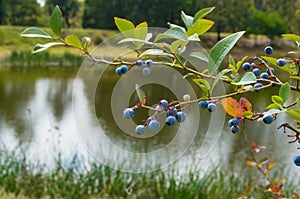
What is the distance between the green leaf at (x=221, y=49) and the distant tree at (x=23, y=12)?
49.9ft

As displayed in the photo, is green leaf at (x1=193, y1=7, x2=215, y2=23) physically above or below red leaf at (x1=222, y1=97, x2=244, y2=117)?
above

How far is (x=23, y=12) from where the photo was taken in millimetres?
15766

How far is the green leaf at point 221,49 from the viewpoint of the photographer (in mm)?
270

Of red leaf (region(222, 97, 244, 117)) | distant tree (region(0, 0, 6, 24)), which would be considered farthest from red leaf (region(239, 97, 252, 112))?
distant tree (region(0, 0, 6, 24))

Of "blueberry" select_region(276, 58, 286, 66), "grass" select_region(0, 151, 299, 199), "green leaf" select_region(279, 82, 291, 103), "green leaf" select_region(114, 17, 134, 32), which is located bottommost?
"grass" select_region(0, 151, 299, 199)

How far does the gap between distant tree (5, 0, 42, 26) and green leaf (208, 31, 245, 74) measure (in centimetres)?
1521

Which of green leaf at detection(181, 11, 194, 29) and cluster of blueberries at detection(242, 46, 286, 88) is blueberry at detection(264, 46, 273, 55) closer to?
cluster of blueberries at detection(242, 46, 286, 88)

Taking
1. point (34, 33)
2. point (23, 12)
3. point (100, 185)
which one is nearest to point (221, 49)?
point (34, 33)

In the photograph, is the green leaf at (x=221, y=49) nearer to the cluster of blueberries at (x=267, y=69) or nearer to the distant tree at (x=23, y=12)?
the cluster of blueberries at (x=267, y=69)

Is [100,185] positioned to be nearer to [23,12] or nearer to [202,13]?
[202,13]

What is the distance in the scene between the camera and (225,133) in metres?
4.45

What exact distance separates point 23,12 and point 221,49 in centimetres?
1659

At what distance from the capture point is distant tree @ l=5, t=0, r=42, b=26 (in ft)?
49.7

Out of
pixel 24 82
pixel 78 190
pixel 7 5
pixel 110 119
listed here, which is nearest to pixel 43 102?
pixel 110 119
